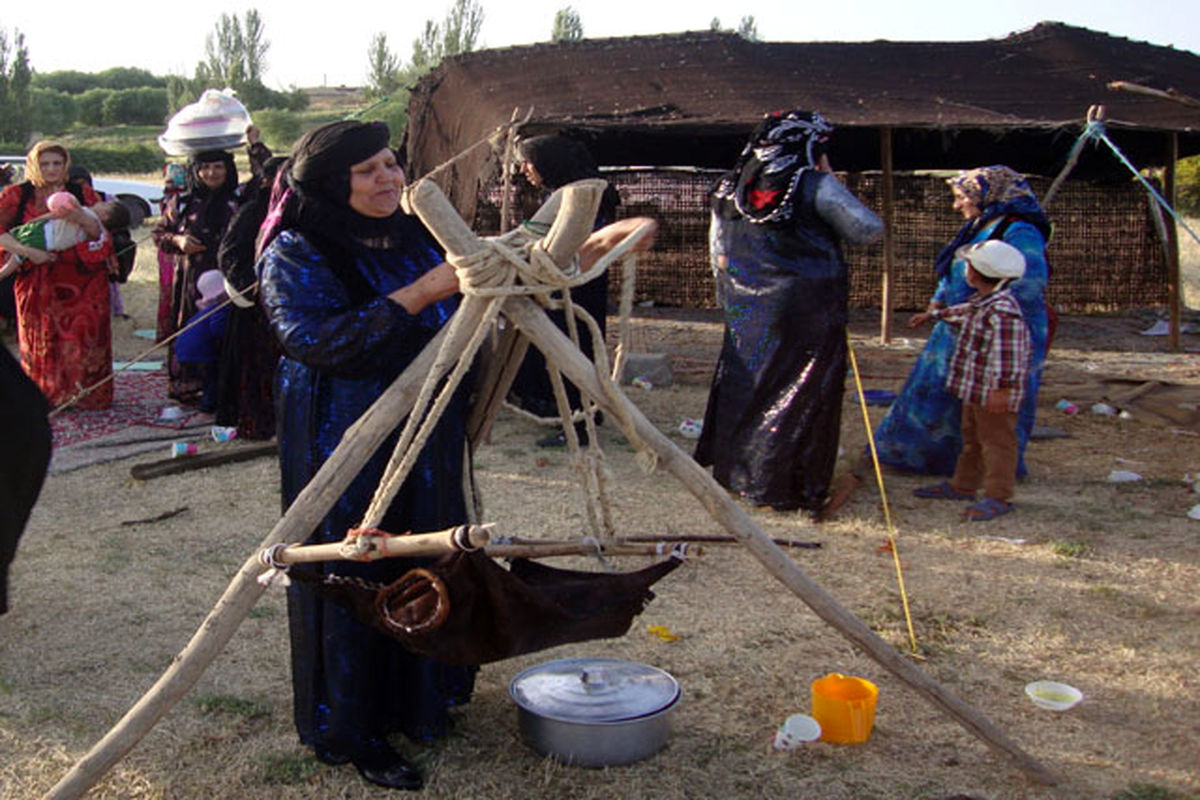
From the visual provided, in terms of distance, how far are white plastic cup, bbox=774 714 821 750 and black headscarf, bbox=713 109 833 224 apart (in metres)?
2.46

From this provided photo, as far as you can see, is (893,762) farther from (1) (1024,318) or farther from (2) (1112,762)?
(1) (1024,318)

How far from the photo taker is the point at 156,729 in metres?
3.17

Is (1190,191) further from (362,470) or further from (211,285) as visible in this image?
(362,470)

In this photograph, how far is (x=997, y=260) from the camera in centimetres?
504

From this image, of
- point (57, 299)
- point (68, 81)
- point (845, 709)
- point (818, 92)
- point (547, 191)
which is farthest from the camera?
point (68, 81)

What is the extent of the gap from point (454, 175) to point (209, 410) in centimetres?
327

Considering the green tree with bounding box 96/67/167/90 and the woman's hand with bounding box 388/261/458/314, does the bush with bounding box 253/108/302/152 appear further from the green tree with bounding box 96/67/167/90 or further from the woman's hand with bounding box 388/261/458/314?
the woman's hand with bounding box 388/261/458/314

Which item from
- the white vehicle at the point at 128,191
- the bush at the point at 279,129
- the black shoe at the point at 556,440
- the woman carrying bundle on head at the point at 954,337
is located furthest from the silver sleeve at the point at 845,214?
the bush at the point at 279,129

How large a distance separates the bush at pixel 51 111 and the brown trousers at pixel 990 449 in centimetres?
3942

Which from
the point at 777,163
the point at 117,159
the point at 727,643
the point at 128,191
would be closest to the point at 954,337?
the point at 777,163

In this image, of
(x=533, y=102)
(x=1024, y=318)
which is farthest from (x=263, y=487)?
(x=533, y=102)

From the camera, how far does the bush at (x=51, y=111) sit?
129 feet

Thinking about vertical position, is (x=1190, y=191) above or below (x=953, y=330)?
above

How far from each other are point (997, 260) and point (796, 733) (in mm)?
2714
